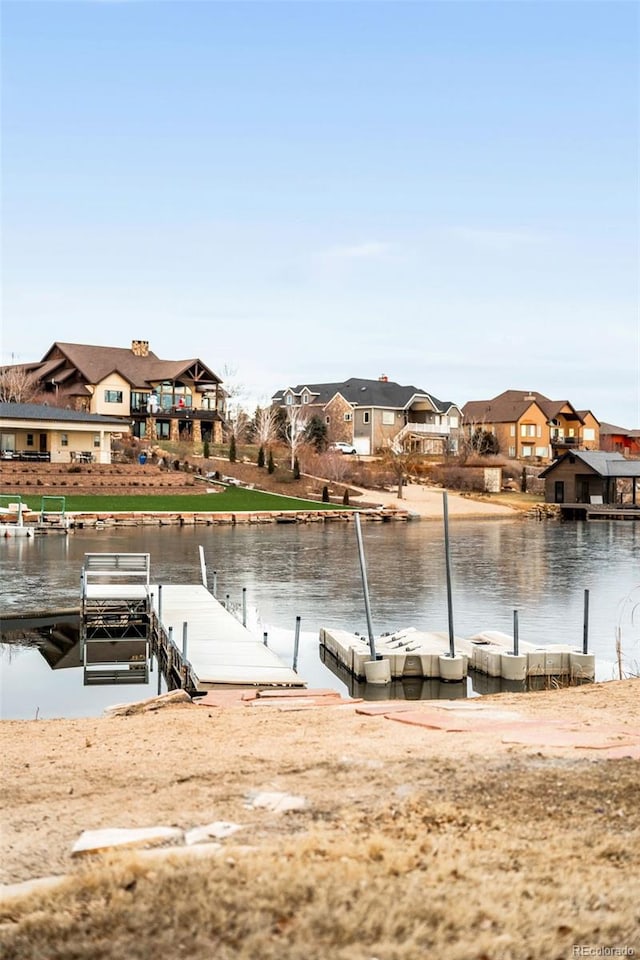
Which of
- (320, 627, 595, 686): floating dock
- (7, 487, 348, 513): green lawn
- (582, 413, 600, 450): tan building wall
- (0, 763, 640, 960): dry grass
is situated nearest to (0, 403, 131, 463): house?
(7, 487, 348, 513): green lawn

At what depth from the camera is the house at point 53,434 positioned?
63.0m

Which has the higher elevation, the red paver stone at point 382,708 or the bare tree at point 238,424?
the bare tree at point 238,424

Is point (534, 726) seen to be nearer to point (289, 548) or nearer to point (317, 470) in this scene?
point (289, 548)

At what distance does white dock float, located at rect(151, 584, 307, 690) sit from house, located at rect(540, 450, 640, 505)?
163ft

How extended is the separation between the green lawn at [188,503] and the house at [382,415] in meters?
24.3

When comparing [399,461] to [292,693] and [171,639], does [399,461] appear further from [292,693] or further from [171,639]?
[292,693]

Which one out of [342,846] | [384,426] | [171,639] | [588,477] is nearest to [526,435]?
[384,426]

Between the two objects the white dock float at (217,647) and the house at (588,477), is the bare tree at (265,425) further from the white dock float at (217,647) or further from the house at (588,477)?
the white dock float at (217,647)

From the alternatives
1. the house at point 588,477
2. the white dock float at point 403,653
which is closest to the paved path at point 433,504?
the house at point 588,477

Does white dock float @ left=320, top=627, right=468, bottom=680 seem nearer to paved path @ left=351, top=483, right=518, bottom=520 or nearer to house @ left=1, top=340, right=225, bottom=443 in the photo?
paved path @ left=351, top=483, right=518, bottom=520

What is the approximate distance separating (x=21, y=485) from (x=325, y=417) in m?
37.4

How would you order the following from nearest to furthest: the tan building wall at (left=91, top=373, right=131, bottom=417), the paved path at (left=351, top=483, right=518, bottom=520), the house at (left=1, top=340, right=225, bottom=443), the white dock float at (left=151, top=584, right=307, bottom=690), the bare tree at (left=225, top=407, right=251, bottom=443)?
1. the white dock float at (left=151, top=584, right=307, bottom=690)
2. the paved path at (left=351, top=483, right=518, bottom=520)
3. the tan building wall at (left=91, top=373, right=131, bottom=417)
4. the house at (left=1, top=340, right=225, bottom=443)
5. the bare tree at (left=225, top=407, right=251, bottom=443)

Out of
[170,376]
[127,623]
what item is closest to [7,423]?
[170,376]

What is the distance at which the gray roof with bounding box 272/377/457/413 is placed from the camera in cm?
9088
